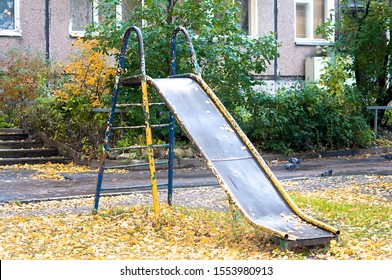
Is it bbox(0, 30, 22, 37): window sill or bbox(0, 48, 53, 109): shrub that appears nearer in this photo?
bbox(0, 48, 53, 109): shrub

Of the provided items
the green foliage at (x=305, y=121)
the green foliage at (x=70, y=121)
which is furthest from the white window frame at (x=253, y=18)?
the green foliage at (x=70, y=121)

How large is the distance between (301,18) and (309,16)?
277mm

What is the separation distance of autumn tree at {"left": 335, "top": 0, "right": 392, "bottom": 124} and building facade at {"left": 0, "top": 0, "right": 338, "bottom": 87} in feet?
2.80

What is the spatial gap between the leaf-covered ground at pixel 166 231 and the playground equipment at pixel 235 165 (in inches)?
7.9

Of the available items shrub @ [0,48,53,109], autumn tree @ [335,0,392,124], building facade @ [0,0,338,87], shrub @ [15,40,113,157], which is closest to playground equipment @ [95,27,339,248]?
Result: shrub @ [15,40,113,157]

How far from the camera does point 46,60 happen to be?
20.1 metres

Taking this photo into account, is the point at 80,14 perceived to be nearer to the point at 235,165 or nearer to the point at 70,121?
the point at 70,121

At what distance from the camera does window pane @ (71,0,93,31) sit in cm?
2173

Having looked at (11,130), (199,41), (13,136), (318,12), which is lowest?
(13,136)

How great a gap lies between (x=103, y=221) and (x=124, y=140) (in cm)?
729

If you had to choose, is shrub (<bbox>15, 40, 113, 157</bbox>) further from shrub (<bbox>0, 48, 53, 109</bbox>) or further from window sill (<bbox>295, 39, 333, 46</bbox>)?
window sill (<bbox>295, 39, 333, 46</bbox>)

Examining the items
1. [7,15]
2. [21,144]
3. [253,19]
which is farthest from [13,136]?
[253,19]

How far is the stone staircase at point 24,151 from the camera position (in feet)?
54.4

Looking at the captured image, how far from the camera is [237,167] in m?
8.07
